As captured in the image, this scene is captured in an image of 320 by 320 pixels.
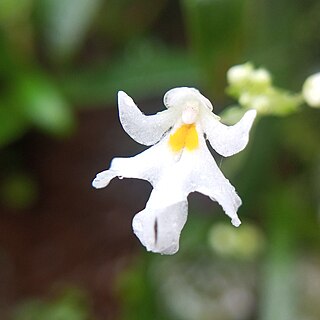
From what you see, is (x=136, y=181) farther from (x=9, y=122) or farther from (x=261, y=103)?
(x=261, y=103)

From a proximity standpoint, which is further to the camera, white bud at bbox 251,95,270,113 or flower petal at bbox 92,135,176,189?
white bud at bbox 251,95,270,113

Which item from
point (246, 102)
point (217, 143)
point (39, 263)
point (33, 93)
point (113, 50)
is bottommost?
point (217, 143)

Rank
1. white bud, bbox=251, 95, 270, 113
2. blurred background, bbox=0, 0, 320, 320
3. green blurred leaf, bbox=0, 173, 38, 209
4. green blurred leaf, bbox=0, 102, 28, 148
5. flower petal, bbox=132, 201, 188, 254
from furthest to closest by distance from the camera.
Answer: green blurred leaf, bbox=0, 173, 38, 209
green blurred leaf, bbox=0, 102, 28, 148
blurred background, bbox=0, 0, 320, 320
white bud, bbox=251, 95, 270, 113
flower petal, bbox=132, 201, 188, 254

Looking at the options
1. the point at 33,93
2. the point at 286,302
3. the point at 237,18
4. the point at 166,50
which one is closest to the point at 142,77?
the point at 166,50

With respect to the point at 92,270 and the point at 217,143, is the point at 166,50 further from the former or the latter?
the point at 217,143

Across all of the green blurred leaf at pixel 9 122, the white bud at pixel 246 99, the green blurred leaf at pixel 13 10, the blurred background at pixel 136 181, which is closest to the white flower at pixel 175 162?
the white bud at pixel 246 99

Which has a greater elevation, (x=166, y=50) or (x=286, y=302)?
(x=166, y=50)

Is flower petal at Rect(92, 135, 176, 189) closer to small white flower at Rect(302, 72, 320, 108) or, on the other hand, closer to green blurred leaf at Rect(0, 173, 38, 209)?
small white flower at Rect(302, 72, 320, 108)

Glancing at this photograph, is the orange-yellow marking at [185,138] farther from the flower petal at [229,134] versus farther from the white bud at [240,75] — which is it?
the white bud at [240,75]

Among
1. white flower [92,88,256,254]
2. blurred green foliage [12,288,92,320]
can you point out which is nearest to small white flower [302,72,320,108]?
white flower [92,88,256,254]
